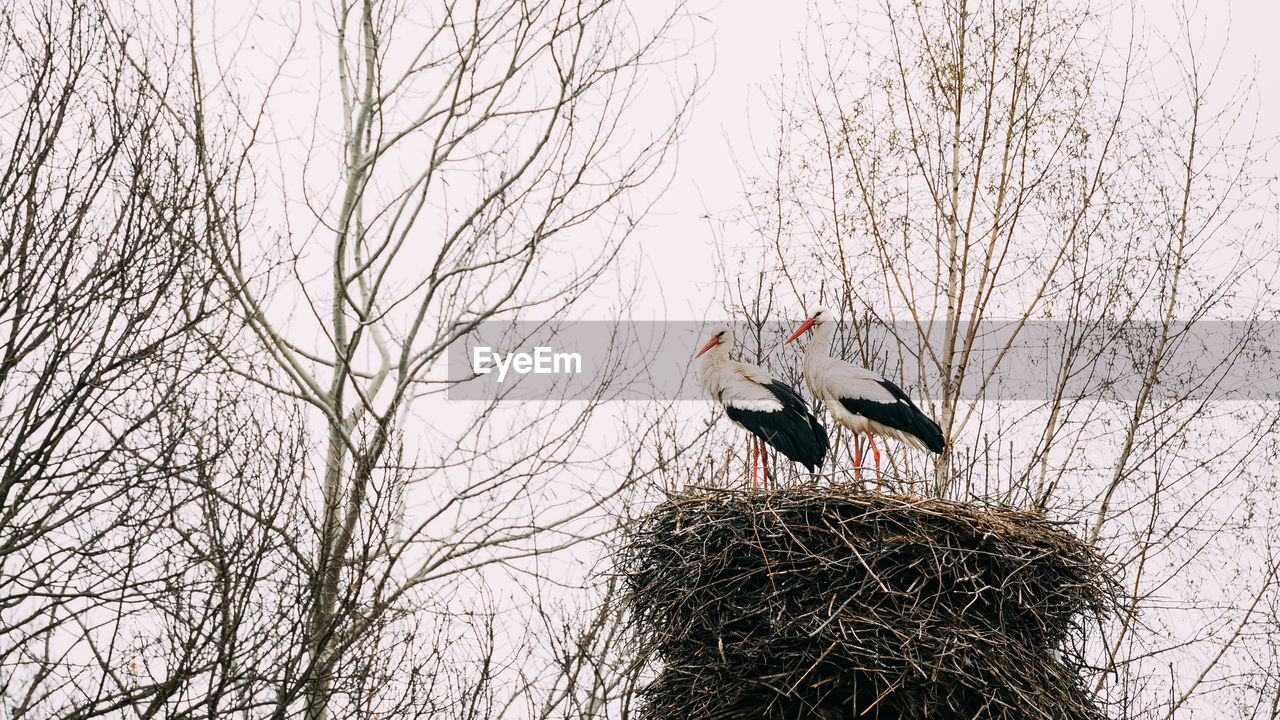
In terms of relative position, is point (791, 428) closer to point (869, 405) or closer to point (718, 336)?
point (869, 405)

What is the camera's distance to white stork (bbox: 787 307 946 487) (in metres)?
8.66

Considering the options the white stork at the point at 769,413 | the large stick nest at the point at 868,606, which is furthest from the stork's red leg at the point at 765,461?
the large stick nest at the point at 868,606

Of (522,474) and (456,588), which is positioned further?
(522,474)

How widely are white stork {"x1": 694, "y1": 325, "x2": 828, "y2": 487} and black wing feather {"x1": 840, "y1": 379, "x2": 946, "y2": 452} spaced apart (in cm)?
32

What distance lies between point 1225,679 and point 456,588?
7.45m

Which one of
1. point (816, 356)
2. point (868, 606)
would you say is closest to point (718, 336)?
point (816, 356)

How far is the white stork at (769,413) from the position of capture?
8.64 m

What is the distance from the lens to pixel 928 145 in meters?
12.6

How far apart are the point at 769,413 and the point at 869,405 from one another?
2.23ft

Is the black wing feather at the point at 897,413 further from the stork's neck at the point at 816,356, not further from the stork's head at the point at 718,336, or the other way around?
the stork's head at the point at 718,336

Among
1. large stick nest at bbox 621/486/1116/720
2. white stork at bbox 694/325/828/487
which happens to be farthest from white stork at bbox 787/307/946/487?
large stick nest at bbox 621/486/1116/720

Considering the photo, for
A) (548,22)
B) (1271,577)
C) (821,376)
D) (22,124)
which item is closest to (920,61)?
(548,22)

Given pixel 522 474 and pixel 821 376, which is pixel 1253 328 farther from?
pixel 522 474

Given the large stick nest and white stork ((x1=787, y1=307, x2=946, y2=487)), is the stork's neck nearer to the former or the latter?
white stork ((x1=787, y1=307, x2=946, y2=487))
